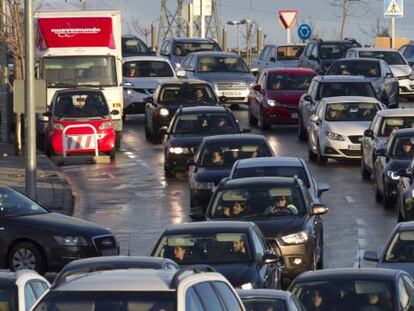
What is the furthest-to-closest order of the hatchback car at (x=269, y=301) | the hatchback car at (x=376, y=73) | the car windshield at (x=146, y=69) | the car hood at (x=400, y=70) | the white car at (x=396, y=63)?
the white car at (x=396, y=63), the car hood at (x=400, y=70), the car windshield at (x=146, y=69), the hatchback car at (x=376, y=73), the hatchback car at (x=269, y=301)

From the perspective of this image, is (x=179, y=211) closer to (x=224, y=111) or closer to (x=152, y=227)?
(x=152, y=227)

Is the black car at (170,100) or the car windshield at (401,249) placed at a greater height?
the car windshield at (401,249)

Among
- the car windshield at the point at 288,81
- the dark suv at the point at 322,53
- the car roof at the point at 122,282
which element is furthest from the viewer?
the dark suv at the point at 322,53

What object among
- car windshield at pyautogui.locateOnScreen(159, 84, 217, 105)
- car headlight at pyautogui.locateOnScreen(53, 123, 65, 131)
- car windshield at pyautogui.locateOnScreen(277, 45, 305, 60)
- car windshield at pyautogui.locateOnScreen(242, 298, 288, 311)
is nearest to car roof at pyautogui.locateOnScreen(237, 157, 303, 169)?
car windshield at pyautogui.locateOnScreen(242, 298, 288, 311)

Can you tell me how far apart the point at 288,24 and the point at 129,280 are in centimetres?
5176

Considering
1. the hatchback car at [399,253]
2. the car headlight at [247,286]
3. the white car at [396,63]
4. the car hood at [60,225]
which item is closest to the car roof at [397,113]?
the car hood at [60,225]

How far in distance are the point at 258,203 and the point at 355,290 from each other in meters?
6.89

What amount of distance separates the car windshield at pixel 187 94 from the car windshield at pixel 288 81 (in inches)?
89.7

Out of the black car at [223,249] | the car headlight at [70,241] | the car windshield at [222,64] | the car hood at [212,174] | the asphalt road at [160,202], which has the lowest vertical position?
the asphalt road at [160,202]

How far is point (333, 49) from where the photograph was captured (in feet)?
188

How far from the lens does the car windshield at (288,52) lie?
200 ft

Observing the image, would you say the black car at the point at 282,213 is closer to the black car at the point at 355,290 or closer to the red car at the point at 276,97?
the black car at the point at 355,290

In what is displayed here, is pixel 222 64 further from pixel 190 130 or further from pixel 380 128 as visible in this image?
pixel 380 128

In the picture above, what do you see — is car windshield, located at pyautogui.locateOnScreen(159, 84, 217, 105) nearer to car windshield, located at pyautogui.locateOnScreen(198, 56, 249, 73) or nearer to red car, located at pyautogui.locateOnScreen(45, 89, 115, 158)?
red car, located at pyautogui.locateOnScreen(45, 89, 115, 158)
